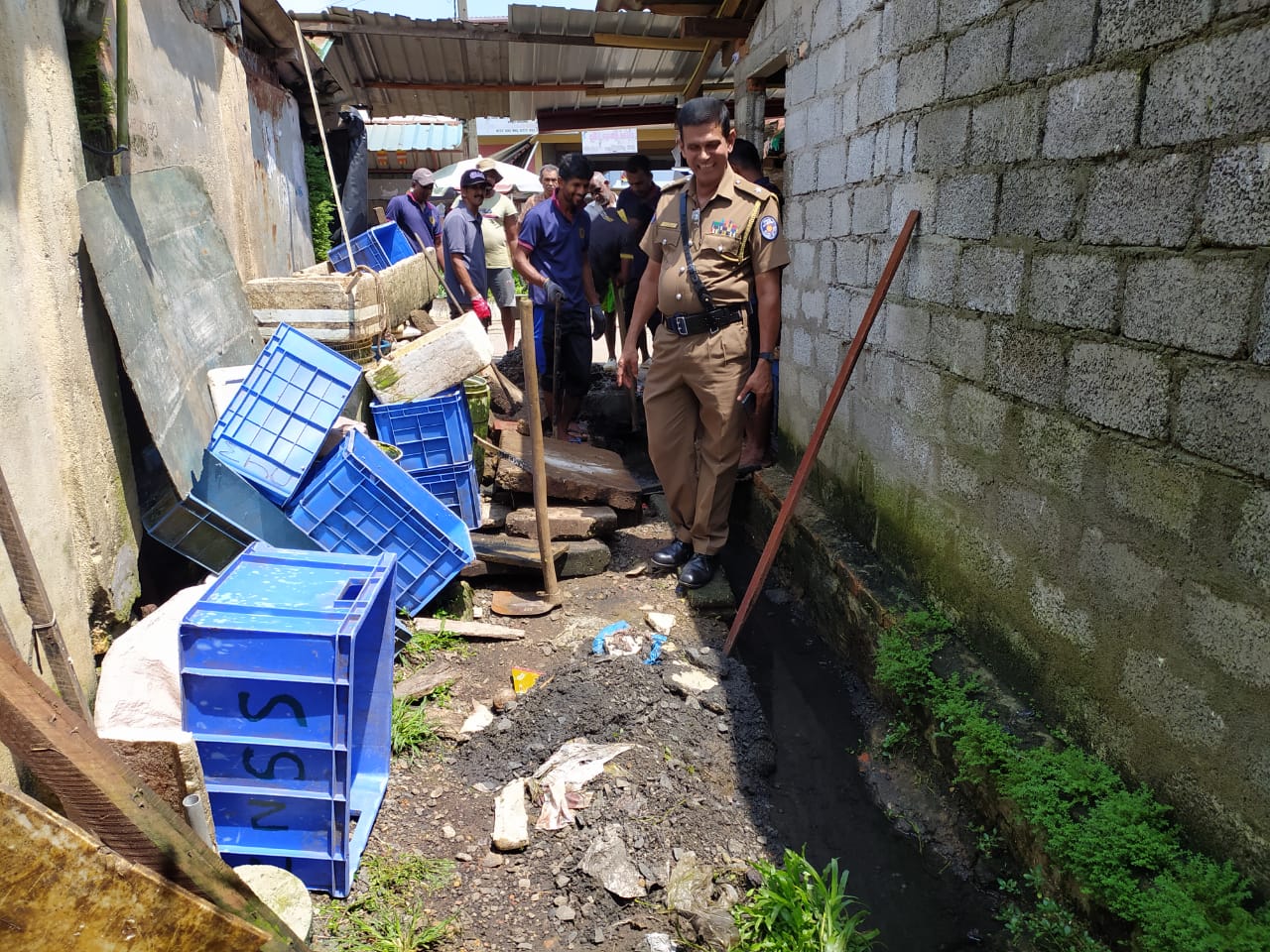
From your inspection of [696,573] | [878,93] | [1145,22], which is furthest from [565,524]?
[1145,22]

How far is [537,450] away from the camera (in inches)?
179

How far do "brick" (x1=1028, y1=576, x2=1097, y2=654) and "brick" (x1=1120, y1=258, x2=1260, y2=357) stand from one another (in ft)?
2.80

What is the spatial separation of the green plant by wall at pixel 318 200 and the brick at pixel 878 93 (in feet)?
20.3

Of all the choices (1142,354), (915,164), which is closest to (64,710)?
(1142,354)

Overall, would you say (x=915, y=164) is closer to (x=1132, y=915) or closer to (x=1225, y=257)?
(x=1225, y=257)

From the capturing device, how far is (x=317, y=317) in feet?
16.3

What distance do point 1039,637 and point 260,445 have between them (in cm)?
318

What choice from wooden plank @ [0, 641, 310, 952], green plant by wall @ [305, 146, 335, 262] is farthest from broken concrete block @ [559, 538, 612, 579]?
green plant by wall @ [305, 146, 335, 262]

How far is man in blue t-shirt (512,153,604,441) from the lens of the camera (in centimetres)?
677

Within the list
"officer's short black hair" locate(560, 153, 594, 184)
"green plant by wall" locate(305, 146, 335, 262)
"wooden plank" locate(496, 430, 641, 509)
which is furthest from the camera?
"green plant by wall" locate(305, 146, 335, 262)

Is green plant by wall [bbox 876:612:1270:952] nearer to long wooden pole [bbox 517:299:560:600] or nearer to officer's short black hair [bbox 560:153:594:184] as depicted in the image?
long wooden pole [bbox 517:299:560:600]

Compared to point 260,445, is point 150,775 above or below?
below

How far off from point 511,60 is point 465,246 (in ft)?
7.68

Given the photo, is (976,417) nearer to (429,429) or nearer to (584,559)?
(584,559)
